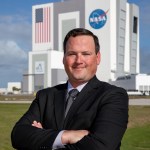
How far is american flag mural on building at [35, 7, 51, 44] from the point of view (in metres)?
141

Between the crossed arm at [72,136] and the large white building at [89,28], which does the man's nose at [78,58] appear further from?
the large white building at [89,28]

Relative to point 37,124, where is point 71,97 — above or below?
above

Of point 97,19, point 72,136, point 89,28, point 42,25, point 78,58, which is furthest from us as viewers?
point 42,25

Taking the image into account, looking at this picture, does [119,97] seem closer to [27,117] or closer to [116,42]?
[27,117]

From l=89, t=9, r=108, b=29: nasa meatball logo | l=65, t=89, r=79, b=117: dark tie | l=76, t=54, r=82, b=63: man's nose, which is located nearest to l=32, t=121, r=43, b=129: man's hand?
l=65, t=89, r=79, b=117: dark tie

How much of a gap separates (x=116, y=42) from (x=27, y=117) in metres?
125

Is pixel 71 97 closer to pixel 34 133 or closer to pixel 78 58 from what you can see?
pixel 78 58

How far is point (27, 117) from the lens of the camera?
12.7ft

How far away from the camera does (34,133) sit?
11.1 feet

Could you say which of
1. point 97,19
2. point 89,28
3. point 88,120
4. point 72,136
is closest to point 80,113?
point 88,120

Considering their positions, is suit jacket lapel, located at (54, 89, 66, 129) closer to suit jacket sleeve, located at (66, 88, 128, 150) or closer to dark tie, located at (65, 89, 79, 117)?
dark tie, located at (65, 89, 79, 117)

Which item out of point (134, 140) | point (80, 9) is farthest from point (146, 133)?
point (80, 9)

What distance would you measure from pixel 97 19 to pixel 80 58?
411 ft

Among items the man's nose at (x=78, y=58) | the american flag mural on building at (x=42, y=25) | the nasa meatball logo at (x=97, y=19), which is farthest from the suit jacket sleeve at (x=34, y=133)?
the american flag mural on building at (x=42, y=25)
